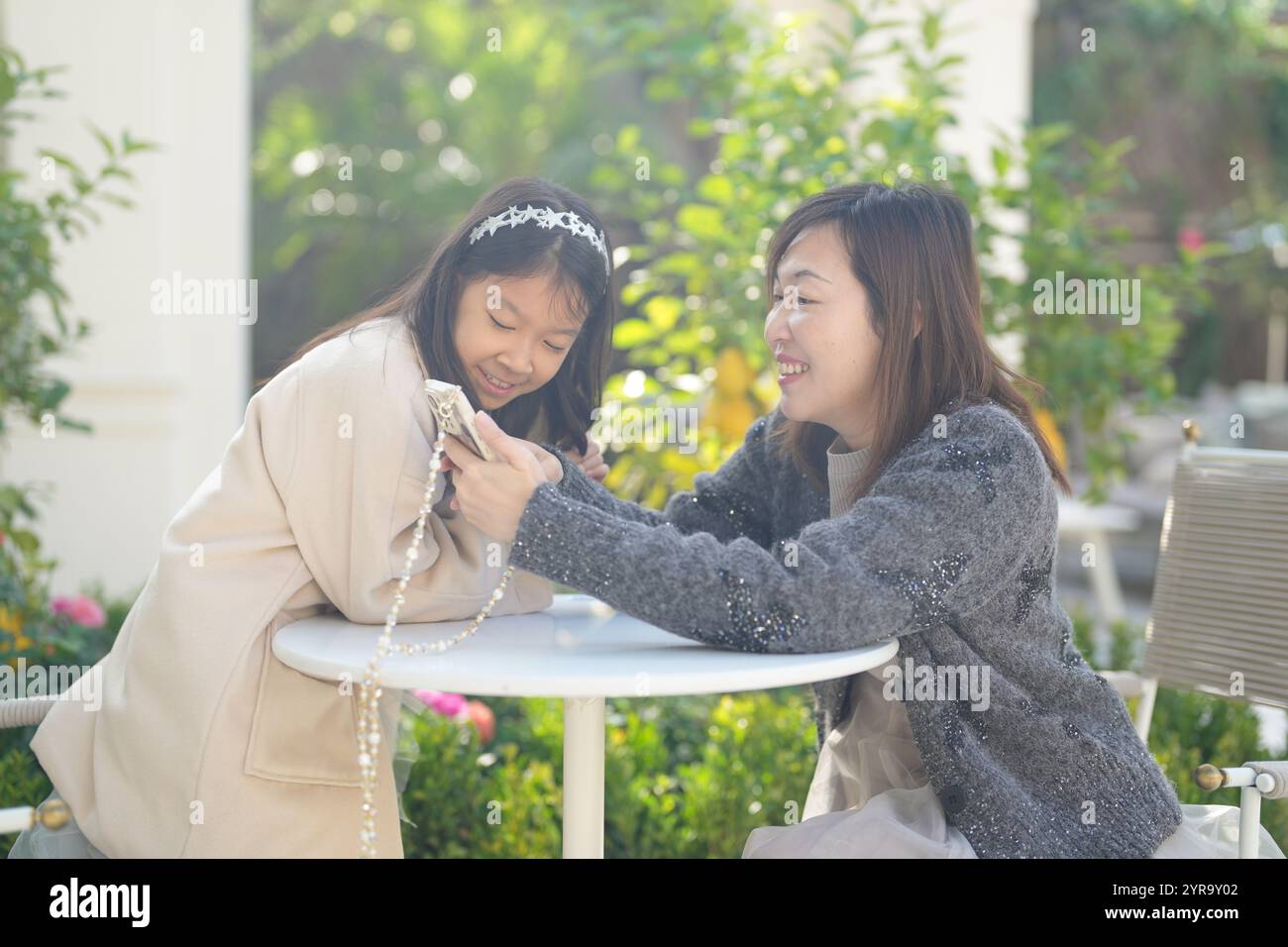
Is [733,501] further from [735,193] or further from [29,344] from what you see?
[29,344]

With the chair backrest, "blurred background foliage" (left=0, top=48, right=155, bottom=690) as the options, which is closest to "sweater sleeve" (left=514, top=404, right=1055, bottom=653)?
the chair backrest

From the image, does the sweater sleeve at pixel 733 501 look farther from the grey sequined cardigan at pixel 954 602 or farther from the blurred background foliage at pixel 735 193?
the blurred background foliage at pixel 735 193

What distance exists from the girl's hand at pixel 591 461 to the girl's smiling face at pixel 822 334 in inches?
13.3

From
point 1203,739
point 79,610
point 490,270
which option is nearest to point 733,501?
point 490,270

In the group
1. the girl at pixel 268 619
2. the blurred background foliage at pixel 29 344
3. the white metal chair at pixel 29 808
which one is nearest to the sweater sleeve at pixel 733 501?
the girl at pixel 268 619

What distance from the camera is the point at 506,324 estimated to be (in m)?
1.82

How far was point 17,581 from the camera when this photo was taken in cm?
293

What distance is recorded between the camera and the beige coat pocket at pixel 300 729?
163 cm

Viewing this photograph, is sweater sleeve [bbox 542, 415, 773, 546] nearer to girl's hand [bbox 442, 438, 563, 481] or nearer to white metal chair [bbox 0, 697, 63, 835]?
girl's hand [bbox 442, 438, 563, 481]

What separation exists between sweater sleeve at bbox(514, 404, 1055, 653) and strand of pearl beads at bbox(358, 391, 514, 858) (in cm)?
14

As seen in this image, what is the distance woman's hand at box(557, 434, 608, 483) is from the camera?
2.04 meters

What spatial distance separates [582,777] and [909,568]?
49cm

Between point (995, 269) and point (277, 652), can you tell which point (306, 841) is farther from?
point (995, 269)
